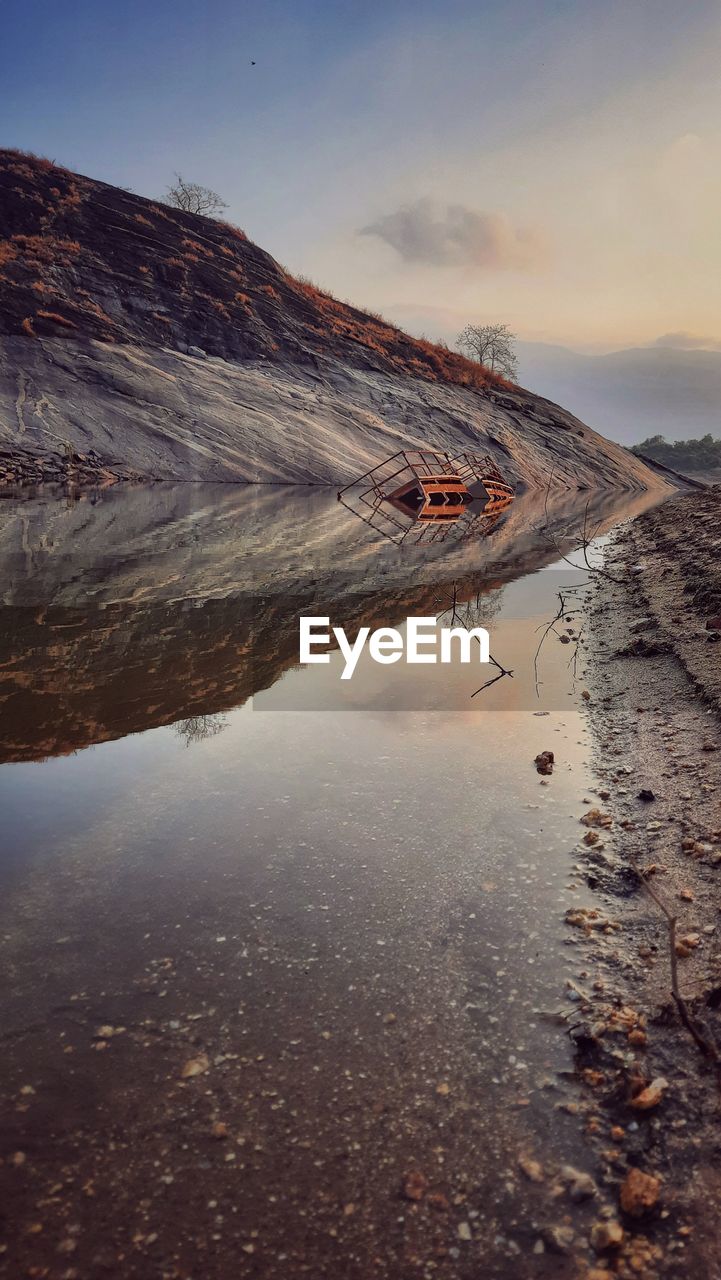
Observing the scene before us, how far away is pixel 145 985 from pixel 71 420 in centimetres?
3418

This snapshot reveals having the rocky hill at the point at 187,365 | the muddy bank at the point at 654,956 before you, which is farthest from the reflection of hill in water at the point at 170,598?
the rocky hill at the point at 187,365

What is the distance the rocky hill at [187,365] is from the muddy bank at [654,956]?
29536 millimetres

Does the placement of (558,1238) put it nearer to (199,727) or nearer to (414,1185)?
(414,1185)

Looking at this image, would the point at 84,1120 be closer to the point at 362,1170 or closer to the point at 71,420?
the point at 362,1170

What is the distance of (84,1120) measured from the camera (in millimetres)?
2398

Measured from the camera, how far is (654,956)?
3.20 m

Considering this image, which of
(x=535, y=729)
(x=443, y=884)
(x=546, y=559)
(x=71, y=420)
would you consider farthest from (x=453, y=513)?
(x=443, y=884)

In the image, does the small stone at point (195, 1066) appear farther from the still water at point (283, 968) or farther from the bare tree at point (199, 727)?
the bare tree at point (199, 727)

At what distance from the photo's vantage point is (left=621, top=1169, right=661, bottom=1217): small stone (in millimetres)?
2094

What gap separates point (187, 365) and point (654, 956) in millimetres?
42397

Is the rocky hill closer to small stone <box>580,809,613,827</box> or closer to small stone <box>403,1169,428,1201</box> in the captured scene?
small stone <box>580,809,613,827</box>

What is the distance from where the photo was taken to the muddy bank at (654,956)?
2.13m

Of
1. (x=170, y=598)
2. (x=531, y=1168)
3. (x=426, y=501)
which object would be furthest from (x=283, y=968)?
(x=426, y=501)

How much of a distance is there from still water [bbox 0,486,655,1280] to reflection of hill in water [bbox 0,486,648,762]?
81 mm
